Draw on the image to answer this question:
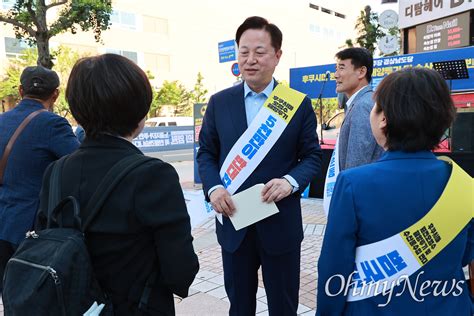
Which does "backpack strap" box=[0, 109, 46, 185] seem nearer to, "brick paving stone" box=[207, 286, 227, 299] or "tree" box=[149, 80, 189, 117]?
"brick paving stone" box=[207, 286, 227, 299]

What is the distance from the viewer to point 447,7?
9.53m

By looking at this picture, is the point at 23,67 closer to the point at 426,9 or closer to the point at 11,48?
the point at 11,48

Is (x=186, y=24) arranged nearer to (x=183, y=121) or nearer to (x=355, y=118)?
(x=183, y=121)

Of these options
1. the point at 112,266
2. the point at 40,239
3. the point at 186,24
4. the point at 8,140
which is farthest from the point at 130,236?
the point at 186,24

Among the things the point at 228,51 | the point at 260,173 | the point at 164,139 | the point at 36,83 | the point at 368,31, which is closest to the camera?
the point at 260,173

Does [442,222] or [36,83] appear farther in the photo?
[36,83]

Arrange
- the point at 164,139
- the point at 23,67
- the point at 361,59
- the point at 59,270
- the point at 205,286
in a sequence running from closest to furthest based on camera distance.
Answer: the point at 59,270
the point at 361,59
the point at 205,286
the point at 164,139
the point at 23,67

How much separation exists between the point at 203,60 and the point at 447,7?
29293mm

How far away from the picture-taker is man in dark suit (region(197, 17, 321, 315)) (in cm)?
200

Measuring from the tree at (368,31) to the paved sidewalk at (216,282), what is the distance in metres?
16.1

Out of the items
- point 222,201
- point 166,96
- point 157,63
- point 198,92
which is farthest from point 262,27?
point 157,63

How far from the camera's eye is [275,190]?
189cm

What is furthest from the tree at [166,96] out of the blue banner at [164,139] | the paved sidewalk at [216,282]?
the paved sidewalk at [216,282]

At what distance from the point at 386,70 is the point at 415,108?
7.61 metres
